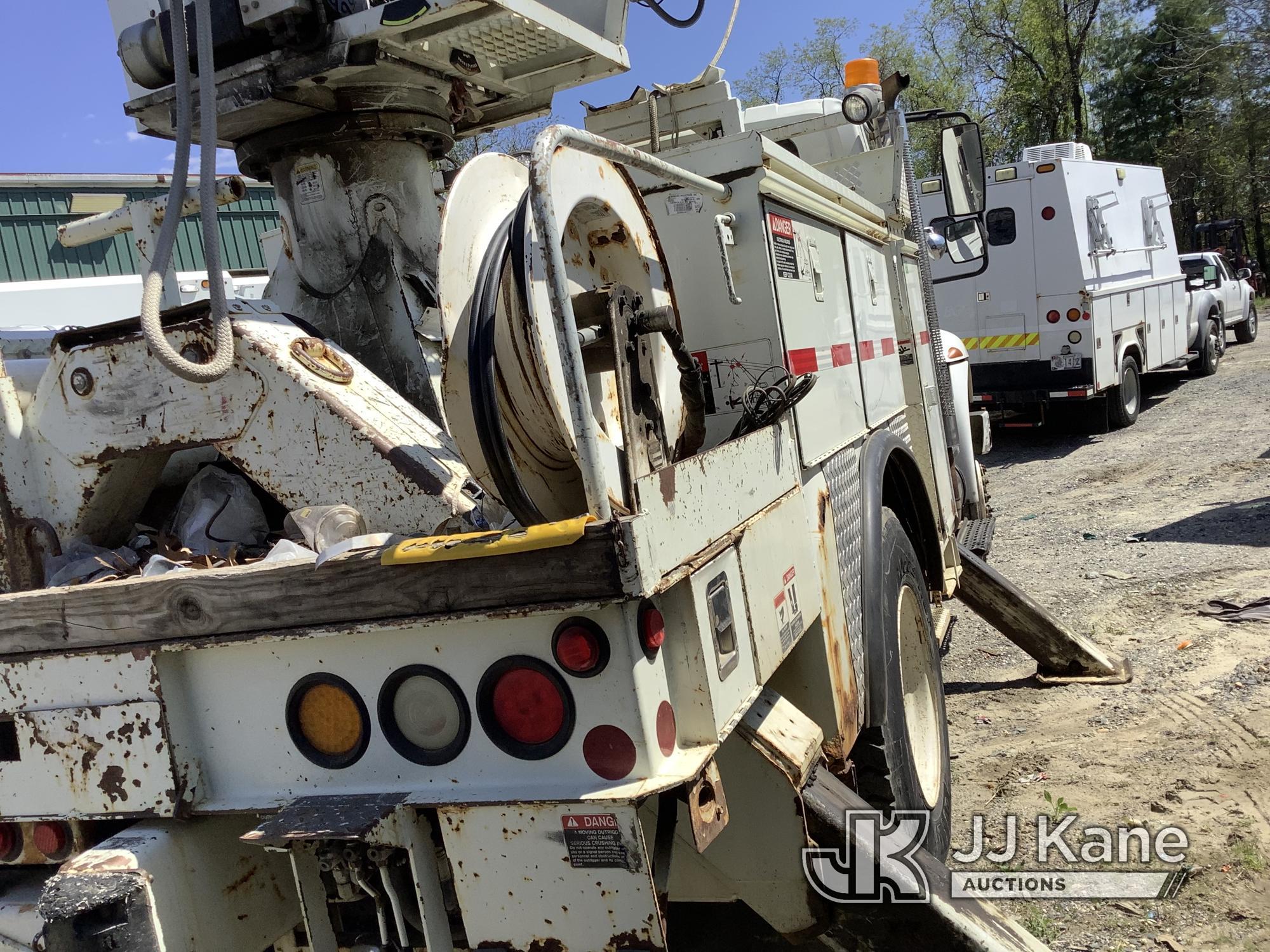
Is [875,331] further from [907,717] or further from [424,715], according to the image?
[424,715]

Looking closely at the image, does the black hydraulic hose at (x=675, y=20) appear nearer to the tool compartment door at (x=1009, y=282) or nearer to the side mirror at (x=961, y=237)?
the side mirror at (x=961, y=237)

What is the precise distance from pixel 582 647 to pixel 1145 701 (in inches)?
156

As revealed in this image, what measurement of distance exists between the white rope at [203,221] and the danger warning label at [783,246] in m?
1.33

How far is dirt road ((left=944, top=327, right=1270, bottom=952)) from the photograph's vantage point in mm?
3182

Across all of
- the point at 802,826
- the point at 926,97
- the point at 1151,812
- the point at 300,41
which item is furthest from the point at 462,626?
the point at 926,97

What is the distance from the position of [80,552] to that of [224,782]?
82cm

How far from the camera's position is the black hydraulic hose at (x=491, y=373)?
1.88 metres

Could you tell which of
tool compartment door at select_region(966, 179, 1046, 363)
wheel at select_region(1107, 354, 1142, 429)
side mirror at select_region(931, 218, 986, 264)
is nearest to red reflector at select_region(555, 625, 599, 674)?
→ side mirror at select_region(931, 218, 986, 264)

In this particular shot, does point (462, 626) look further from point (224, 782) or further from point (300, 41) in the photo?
point (300, 41)

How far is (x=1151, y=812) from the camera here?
12.0 ft

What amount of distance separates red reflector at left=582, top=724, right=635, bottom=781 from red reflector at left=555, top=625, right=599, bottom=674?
4.1 inches

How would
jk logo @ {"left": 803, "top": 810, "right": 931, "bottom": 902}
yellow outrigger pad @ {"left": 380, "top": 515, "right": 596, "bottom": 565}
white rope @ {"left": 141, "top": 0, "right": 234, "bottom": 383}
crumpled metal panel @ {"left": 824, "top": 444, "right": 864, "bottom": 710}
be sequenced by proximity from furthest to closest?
crumpled metal panel @ {"left": 824, "top": 444, "right": 864, "bottom": 710}, jk logo @ {"left": 803, "top": 810, "right": 931, "bottom": 902}, white rope @ {"left": 141, "top": 0, "right": 234, "bottom": 383}, yellow outrigger pad @ {"left": 380, "top": 515, "right": 596, "bottom": 565}

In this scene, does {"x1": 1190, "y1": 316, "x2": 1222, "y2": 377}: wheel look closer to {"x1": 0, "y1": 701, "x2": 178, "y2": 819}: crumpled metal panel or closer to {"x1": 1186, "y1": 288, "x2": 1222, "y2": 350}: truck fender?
{"x1": 1186, "y1": 288, "x2": 1222, "y2": 350}: truck fender

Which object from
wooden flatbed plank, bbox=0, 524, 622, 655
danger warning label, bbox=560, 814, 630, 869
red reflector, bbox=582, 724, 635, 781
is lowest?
danger warning label, bbox=560, 814, 630, 869
